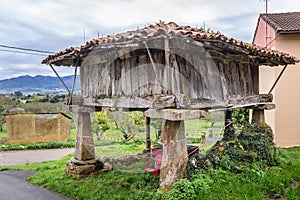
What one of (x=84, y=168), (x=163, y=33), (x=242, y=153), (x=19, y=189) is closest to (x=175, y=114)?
(x=163, y=33)

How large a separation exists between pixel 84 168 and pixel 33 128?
37.3 ft

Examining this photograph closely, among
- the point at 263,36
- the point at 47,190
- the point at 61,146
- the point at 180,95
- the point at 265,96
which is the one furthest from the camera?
the point at 61,146

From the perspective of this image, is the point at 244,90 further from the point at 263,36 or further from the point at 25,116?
the point at 25,116

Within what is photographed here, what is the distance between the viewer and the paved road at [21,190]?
634cm

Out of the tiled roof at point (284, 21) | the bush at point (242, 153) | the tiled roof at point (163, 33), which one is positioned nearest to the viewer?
the tiled roof at point (163, 33)

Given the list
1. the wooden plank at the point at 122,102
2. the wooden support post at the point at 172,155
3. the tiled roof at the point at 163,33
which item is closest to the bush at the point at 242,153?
the wooden support post at the point at 172,155

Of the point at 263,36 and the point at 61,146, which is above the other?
the point at 263,36

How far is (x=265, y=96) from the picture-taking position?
7.96 meters

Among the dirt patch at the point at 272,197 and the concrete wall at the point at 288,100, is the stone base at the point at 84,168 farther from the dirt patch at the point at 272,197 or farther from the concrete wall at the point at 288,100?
the concrete wall at the point at 288,100

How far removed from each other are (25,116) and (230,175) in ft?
47.1

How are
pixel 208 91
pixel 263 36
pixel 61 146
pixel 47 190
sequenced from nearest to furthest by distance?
pixel 208 91
pixel 47 190
pixel 263 36
pixel 61 146

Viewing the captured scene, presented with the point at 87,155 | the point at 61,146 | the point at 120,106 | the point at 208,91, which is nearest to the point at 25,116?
the point at 61,146

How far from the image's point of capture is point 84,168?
7090 mm

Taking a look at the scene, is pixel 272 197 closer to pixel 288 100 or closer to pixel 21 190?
Result: pixel 21 190
